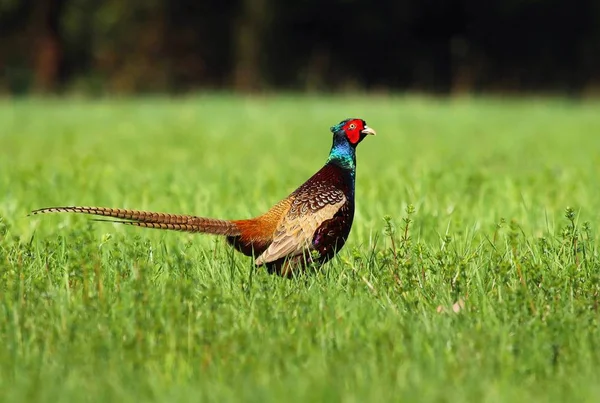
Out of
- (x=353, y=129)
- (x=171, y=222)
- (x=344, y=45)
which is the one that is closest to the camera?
(x=171, y=222)

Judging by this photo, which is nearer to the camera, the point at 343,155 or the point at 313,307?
the point at 313,307

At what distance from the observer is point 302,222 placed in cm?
496

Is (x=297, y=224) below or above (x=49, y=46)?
below

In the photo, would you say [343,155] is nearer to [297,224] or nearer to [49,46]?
[297,224]

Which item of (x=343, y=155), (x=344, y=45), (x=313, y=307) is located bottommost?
(x=313, y=307)

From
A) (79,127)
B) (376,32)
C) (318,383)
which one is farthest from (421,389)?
(376,32)

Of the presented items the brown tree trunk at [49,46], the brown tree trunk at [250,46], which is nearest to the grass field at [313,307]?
the brown tree trunk at [49,46]

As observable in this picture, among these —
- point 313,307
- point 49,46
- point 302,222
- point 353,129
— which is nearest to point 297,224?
point 302,222

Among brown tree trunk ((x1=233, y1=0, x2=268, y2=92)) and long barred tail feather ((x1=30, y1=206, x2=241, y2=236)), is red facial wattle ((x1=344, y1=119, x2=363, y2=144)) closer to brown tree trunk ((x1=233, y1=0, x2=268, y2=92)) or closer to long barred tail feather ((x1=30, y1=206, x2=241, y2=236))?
long barred tail feather ((x1=30, y1=206, x2=241, y2=236))

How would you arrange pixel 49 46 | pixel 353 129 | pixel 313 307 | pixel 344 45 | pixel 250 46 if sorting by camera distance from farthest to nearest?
1. pixel 344 45
2. pixel 250 46
3. pixel 49 46
4. pixel 353 129
5. pixel 313 307

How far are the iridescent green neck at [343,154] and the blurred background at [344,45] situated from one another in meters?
36.2

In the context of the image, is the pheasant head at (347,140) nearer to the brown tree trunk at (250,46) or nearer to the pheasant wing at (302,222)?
the pheasant wing at (302,222)

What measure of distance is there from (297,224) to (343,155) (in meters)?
0.56

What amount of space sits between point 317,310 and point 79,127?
13.7 meters
